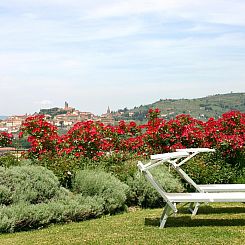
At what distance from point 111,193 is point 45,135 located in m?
3.90

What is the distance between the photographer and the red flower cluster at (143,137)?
12.0m

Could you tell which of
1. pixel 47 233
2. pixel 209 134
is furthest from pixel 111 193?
pixel 209 134

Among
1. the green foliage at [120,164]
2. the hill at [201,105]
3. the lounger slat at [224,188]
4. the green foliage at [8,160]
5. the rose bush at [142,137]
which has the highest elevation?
the rose bush at [142,137]

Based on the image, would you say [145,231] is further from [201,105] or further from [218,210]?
[201,105]

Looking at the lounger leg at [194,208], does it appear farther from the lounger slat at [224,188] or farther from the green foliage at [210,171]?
the green foliage at [210,171]

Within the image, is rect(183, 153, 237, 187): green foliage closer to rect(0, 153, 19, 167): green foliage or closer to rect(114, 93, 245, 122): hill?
rect(0, 153, 19, 167): green foliage

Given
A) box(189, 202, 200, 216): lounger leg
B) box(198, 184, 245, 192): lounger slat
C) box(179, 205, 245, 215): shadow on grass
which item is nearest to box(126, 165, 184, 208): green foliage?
box(179, 205, 245, 215): shadow on grass

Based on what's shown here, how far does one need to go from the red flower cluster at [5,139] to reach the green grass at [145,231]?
586 centimetres

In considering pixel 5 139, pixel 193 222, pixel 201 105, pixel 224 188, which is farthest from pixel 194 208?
pixel 201 105

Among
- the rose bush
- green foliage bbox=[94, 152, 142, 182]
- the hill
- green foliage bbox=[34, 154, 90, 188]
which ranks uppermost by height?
the rose bush

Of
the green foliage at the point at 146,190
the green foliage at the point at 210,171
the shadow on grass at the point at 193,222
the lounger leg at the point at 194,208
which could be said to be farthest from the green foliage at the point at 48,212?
the green foliage at the point at 210,171

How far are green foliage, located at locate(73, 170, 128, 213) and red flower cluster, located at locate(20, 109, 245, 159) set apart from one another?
2.48 metres

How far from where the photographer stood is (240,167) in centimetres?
1187

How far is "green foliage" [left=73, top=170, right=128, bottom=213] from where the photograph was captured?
8.79 meters
